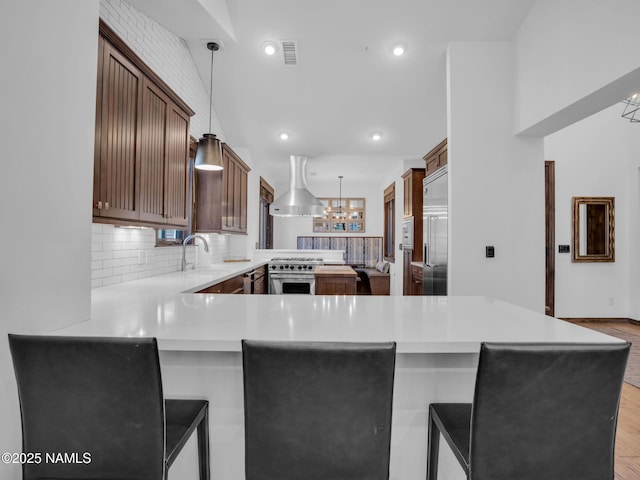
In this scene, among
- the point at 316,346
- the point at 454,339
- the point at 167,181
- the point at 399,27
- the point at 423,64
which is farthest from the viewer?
the point at 423,64

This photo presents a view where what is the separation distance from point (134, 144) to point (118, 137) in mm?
158

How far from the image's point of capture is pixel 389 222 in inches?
311

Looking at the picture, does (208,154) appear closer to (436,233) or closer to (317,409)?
(436,233)

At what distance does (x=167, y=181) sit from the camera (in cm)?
243

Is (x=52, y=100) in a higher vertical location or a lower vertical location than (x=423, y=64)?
lower

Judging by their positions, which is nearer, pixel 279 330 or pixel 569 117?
pixel 279 330

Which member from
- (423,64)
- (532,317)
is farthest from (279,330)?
(423,64)

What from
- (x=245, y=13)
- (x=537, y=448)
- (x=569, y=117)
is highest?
(x=245, y=13)

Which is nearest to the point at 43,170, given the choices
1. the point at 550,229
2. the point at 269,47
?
the point at 269,47

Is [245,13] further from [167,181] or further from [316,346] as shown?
[316,346]

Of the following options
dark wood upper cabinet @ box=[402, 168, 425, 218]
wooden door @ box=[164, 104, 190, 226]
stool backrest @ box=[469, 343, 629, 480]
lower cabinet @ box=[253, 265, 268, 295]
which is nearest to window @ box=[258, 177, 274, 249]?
lower cabinet @ box=[253, 265, 268, 295]

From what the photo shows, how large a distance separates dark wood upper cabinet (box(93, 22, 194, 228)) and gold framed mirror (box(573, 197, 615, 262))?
204 inches

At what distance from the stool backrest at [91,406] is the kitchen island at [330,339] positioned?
0.19 m

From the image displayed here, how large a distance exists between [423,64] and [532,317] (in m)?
2.97
